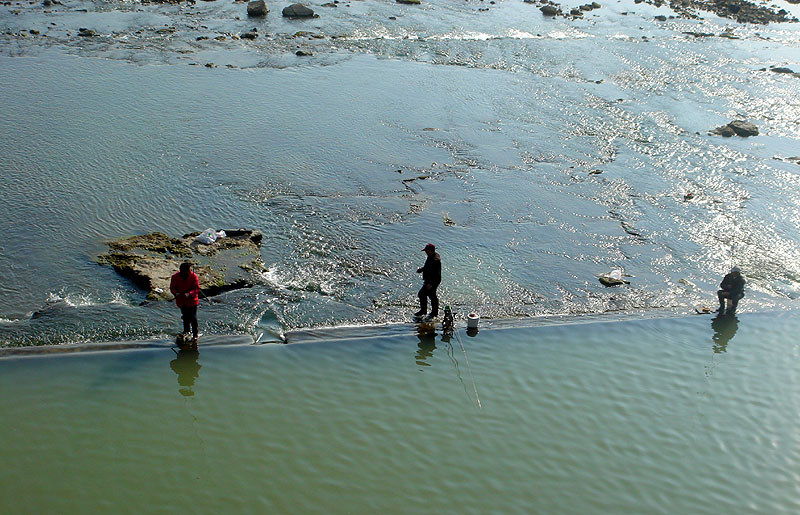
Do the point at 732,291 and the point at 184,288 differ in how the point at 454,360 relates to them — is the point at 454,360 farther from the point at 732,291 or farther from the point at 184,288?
the point at 732,291

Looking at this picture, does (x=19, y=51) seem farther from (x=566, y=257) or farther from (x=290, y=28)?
(x=566, y=257)

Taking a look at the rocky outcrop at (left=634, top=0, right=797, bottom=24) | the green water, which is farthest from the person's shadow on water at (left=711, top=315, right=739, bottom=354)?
the rocky outcrop at (left=634, top=0, right=797, bottom=24)

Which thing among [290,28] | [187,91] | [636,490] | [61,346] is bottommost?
[636,490]

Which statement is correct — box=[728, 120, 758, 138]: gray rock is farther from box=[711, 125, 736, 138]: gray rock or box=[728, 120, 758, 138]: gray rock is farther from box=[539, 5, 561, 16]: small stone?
box=[539, 5, 561, 16]: small stone

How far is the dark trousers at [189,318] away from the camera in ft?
37.5

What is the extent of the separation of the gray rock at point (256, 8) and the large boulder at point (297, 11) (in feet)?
3.83

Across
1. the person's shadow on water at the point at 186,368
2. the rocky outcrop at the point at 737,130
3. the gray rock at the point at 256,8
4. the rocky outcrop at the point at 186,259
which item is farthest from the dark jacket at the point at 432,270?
the gray rock at the point at 256,8

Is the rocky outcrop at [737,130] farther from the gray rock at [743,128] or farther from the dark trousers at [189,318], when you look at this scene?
the dark trousers at [189,318]

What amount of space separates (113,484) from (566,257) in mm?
11292

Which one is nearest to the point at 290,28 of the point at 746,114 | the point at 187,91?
the point at 187,91

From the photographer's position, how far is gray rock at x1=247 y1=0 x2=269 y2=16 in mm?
35656

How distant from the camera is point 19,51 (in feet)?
90.8

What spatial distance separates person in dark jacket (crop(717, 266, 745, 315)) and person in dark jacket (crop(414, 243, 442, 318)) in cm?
624

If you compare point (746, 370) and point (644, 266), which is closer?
point (746, 370)
